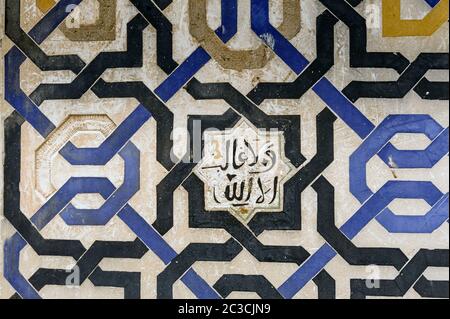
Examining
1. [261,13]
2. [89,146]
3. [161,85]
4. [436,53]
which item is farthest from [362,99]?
[89,146]

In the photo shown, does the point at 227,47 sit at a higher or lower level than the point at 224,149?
higher

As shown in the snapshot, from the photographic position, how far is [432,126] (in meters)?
1.10

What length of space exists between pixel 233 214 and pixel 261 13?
0.45 meters

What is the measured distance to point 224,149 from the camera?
1133 mm

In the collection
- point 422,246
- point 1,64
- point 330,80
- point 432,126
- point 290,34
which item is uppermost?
point 1,64

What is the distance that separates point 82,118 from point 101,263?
33 centimetres

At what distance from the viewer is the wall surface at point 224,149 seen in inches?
43.3

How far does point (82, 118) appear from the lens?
3.82ft

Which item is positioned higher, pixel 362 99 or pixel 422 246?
pixel 362 99

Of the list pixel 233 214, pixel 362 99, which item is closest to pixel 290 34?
pixel 362 99

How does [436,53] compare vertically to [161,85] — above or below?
below

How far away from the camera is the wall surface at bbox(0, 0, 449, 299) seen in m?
1.10
